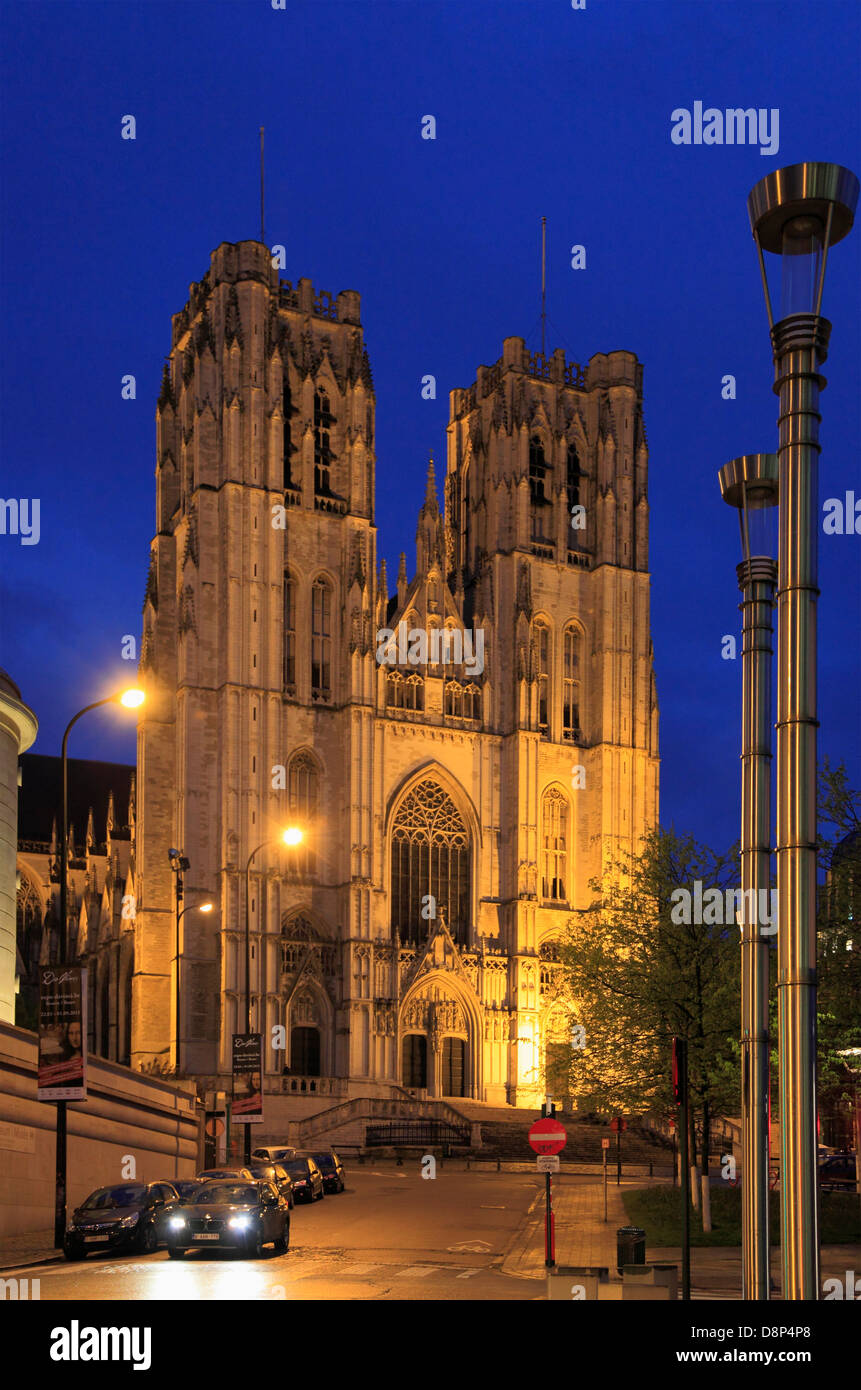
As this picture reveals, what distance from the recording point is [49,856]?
317ft

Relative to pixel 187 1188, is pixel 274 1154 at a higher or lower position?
lower

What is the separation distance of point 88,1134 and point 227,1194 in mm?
10640

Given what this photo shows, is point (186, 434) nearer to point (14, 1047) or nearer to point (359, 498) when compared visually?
point (359, 498)

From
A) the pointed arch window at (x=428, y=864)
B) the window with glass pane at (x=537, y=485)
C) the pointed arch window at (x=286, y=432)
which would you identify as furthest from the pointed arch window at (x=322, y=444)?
the pointed arch window at (x=428, y=864)

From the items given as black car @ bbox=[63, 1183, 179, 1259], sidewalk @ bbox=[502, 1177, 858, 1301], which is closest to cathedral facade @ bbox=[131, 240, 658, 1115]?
sidewalk @ bbox=[502, 1177, 858, 1301]

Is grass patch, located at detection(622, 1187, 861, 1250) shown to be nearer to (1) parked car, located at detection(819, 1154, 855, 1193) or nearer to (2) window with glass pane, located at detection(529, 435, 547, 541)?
(1) parked car, located at detection(819, 1154, 855, 1193)

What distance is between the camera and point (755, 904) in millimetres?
14672

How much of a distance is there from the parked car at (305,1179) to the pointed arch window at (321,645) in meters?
33.8

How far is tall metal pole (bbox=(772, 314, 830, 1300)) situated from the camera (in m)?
10.9

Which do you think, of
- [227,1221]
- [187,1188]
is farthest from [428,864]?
[227,1221]

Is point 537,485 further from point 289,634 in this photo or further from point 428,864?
point 428,864

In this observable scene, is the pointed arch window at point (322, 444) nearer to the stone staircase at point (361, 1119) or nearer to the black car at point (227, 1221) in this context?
the stone staircase at point (361, 1119)

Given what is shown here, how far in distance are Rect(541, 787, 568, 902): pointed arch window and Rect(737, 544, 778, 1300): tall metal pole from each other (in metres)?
58.7

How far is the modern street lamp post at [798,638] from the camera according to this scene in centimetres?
1097
